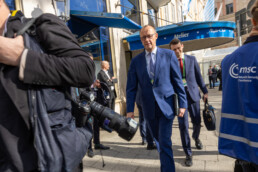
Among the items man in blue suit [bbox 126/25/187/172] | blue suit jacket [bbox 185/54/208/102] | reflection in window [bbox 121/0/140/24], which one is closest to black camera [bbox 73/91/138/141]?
man in blue suit [bbox 126/25/187/172]

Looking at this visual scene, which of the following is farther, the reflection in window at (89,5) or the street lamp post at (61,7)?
the reflection in window at (89,5)

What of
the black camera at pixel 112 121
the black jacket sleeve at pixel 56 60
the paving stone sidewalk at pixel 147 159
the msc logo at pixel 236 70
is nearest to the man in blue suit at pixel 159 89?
the paving stone sidewalk at pixel 147 159

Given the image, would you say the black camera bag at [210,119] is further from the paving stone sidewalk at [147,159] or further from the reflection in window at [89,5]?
the reflection in window at [89,5]

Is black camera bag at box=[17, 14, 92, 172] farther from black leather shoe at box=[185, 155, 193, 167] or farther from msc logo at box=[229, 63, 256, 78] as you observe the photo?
black leather shoe at box=[185, 155, 193, 167]

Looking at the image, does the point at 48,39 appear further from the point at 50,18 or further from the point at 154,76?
the point at 154,76

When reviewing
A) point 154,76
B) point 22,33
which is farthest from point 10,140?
point 154,76

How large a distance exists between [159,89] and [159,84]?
0.21ft

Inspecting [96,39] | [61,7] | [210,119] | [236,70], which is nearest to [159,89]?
[236,70]

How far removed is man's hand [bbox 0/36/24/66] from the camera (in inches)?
32.5

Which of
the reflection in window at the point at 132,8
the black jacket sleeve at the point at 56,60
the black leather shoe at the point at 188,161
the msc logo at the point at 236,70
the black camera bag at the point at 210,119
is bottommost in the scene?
the black leather shoe at the point at 188,161

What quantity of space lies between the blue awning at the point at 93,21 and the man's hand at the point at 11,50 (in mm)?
4253

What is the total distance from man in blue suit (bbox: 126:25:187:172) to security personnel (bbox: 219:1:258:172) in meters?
0.91

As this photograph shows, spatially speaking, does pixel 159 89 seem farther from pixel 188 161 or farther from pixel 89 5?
pixel 89 5

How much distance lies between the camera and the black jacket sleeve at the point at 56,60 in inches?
34.6
